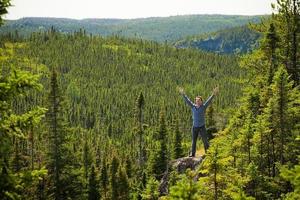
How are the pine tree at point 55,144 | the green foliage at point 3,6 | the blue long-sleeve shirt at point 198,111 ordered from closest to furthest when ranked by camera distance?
the green foliage at point 3,6
the blue long-sleeve shirt at point 198,111
the pine tree at point 55,144

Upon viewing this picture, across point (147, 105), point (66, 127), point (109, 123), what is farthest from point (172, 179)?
point (147, 105)

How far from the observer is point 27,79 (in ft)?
34.6

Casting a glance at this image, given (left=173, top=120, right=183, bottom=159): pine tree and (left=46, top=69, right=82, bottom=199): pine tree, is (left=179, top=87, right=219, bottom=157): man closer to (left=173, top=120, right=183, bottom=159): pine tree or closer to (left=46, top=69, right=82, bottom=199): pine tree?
(left=46, top=69, right=82, bottom=199): pine tree

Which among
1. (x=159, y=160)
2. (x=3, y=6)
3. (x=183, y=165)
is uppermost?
(x=3, y=6)

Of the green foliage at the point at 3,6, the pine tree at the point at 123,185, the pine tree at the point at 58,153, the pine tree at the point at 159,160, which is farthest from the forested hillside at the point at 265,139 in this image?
the pine tree at the point at 123,185

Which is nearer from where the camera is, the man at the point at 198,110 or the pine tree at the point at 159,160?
the man at the point at 198,110

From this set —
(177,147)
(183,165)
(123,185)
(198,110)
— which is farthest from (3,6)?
(177,147)

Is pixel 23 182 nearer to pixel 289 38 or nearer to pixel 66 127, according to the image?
pixel 289 38

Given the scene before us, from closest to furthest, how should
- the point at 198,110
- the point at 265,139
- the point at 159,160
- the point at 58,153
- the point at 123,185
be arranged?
1. the point at 198,110
2. the point at 265,139
3. the point at 58,153
4. the point at 123,185
5. the point at 159,160

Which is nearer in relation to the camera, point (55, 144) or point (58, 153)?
point (58, 153)

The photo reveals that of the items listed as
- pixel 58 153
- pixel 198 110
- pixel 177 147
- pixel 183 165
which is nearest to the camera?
pixel 198 110

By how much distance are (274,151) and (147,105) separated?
152976 mm

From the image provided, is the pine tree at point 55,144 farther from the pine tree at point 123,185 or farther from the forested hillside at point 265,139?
the forested hillside at point 265,139

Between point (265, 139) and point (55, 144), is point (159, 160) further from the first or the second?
point (265, 139)
